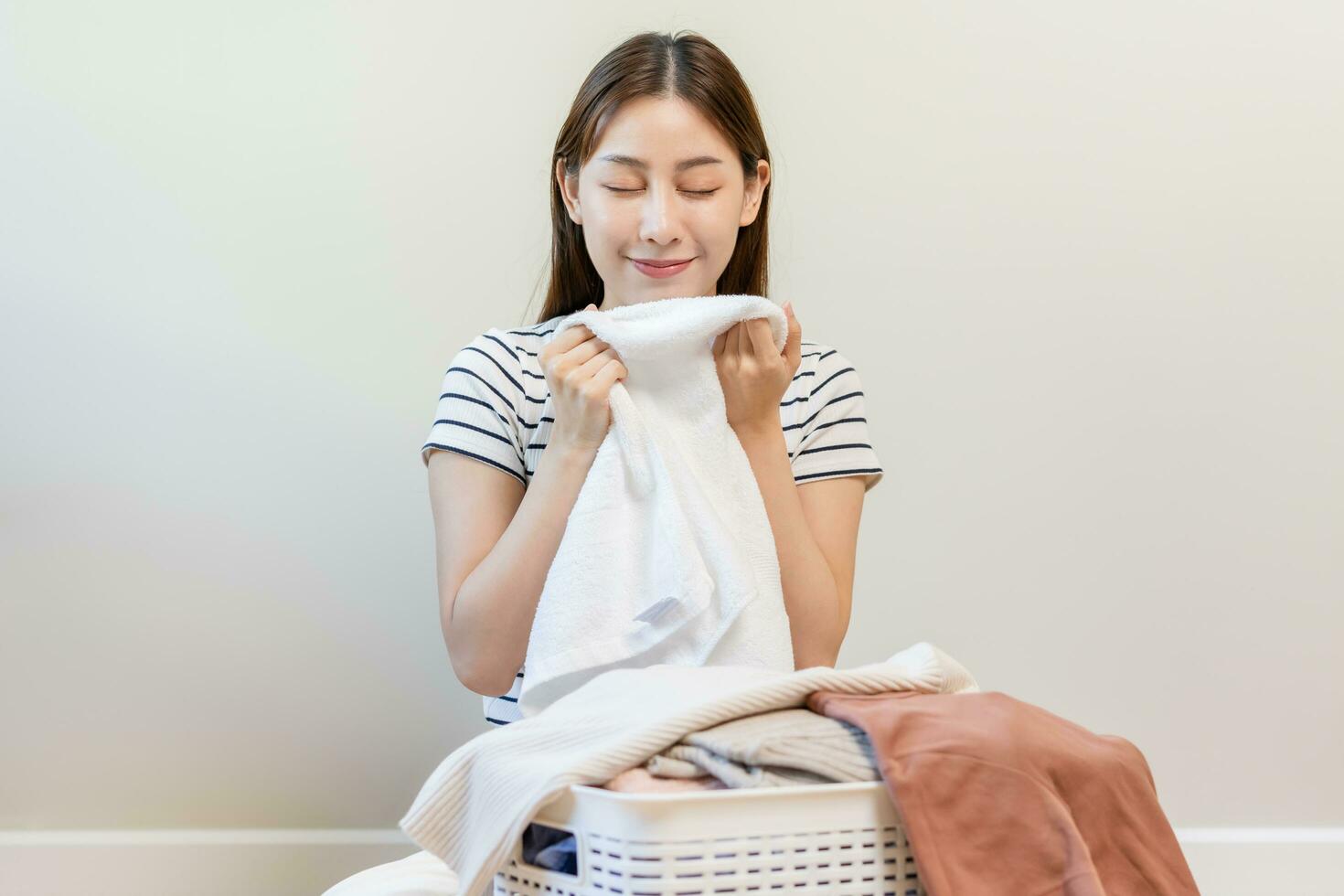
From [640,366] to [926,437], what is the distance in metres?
0.77

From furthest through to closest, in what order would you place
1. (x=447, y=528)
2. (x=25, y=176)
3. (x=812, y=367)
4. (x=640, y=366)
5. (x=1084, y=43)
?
(x=1084, y=43) → (x=25, y=176) → (x=812, y=367) → (x=447, y=528) → (x=640, y=366)

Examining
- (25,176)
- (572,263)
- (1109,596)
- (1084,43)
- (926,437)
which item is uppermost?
(1084,43)

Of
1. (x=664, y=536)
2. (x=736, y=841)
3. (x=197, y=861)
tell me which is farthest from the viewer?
(x=197, y=861)

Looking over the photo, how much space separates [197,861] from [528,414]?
902mm

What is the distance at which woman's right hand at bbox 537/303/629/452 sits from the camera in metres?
1.12

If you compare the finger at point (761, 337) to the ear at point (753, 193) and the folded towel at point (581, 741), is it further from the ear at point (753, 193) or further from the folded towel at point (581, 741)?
the folded towel at point (581, 741)

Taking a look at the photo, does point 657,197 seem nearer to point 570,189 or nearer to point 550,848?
point 570,189

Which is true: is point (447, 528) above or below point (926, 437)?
below

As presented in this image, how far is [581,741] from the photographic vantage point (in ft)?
2.31

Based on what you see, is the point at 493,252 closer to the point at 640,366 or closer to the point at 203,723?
the point at 640,366

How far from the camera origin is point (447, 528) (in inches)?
49.5

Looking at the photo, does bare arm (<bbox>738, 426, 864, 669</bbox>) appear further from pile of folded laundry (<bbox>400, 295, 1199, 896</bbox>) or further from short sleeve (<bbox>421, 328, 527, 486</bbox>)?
pile of folded laundry (<bbox>400, 295, 1199, 896</bbox>)

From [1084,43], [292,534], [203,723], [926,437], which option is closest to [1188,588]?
[926,437]

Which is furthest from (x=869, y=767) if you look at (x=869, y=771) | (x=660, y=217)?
(x=660, y=217)
